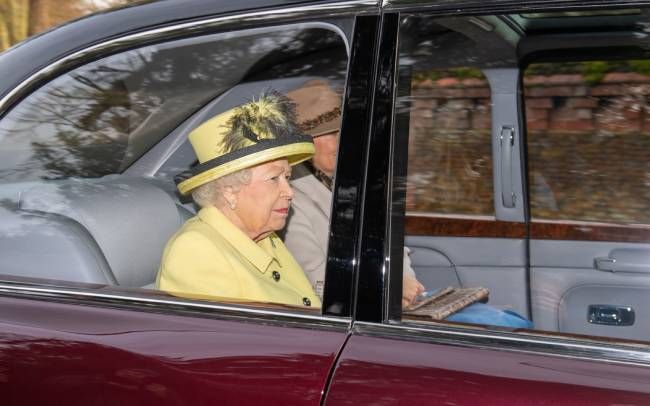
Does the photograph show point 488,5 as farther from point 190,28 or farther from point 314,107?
point 314,107

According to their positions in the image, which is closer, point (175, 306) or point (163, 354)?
point (163, 354)

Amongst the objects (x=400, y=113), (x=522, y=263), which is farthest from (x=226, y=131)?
(x=522, y=263)

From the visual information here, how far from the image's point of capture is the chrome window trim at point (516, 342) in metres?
1.66

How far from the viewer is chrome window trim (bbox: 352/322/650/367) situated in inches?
65.3

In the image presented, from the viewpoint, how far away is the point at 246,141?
242 cm

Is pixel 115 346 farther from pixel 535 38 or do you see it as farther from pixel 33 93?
pixel 535 38

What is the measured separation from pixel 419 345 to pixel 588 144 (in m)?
2.15

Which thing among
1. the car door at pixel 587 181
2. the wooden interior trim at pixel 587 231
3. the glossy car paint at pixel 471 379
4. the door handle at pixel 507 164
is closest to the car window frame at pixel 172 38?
the glossy car paint at pixel 471 379

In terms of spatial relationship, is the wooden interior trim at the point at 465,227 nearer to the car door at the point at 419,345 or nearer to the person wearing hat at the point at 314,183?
the person wearing hat at the point at 314,183

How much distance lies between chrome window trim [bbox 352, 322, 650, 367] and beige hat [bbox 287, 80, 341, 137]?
705mm

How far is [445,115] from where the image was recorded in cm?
346

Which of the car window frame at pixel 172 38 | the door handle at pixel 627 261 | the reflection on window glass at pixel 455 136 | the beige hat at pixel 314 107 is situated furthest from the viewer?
the door handle at pixel 627 261

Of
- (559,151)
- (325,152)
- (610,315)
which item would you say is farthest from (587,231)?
(325,152)

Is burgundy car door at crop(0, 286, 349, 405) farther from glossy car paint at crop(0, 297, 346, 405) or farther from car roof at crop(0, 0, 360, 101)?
car roof at crop(0, 0, 360, 101)
